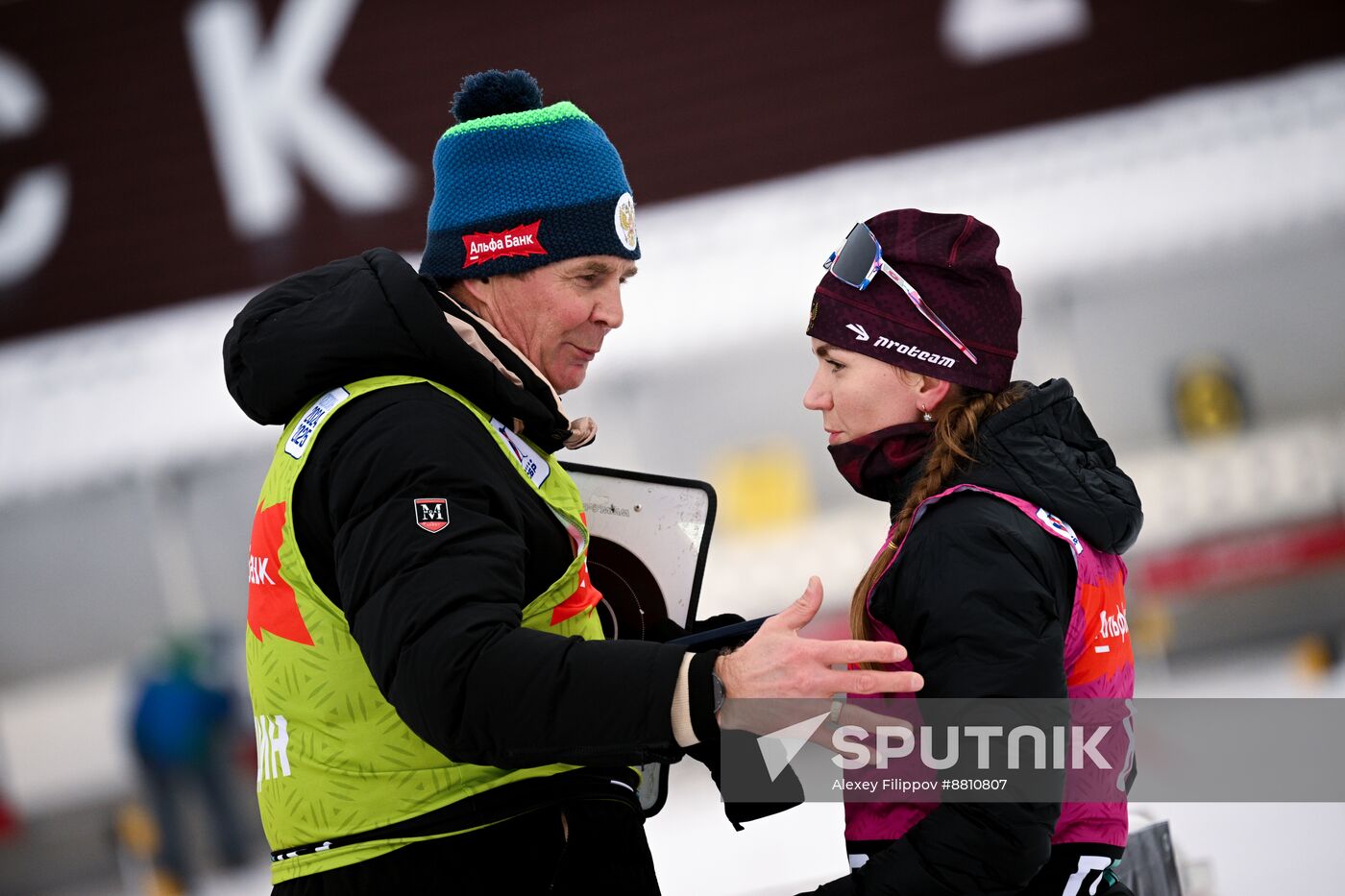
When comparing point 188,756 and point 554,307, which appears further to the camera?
point 188,756

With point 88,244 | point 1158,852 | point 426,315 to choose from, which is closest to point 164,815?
point 88,244

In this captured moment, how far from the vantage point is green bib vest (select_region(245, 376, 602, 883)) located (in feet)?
4.66

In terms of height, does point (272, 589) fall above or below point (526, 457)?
below

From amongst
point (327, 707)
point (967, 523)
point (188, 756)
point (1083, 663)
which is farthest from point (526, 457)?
point (188, 756)

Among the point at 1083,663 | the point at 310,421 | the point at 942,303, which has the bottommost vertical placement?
the point at 1083,663

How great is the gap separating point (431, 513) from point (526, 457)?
256 mm

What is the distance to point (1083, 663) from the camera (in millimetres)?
1665

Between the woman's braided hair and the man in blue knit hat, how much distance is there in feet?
→ 1.14

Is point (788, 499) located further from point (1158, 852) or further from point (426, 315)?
point (426, 315)

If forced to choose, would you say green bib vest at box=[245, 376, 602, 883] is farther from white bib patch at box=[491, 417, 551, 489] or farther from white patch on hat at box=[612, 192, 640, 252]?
white patch on hat at box=[612, 192, 640, 252]

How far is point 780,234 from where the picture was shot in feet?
25.6

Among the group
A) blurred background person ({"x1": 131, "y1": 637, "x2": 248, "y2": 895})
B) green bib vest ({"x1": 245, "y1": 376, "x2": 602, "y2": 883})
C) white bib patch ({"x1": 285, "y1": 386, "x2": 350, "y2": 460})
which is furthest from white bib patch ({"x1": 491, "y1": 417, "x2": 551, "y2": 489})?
blurred background person ({"x1": 131, "y1": 637, "x2": 248, "y2": 895})

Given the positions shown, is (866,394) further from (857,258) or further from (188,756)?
(188,756)

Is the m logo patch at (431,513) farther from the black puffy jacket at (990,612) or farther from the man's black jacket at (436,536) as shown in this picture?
the black puffy jacket at (990,612)
